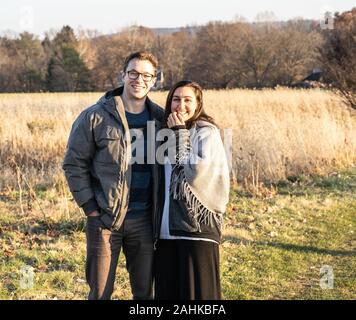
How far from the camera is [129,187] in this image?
291cm

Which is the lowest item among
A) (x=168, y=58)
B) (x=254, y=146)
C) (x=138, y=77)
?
(x=254, y=146)

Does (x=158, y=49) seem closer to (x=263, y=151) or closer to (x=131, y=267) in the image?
(x=263, y=151)

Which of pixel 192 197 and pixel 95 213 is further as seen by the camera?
pixel 95 213

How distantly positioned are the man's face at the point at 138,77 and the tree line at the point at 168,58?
30720mm

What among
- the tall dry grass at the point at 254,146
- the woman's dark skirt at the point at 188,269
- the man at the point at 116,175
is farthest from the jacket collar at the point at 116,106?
the tall dry grass at the point at 254,146

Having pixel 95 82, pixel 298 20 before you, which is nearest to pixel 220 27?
pixel 298 20

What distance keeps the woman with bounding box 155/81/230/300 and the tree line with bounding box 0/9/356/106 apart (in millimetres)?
30751

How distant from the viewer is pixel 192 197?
282cm

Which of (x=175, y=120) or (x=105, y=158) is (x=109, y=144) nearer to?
(x=105, y=158)

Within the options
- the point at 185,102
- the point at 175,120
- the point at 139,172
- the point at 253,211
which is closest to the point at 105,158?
the point at 139,172

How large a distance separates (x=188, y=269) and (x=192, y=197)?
1.45ft

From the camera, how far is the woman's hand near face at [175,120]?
286 cm

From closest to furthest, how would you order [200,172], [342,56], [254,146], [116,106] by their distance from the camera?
1. [200,172]
2. [116,106]
3. [254,146]
4. [342,56]
